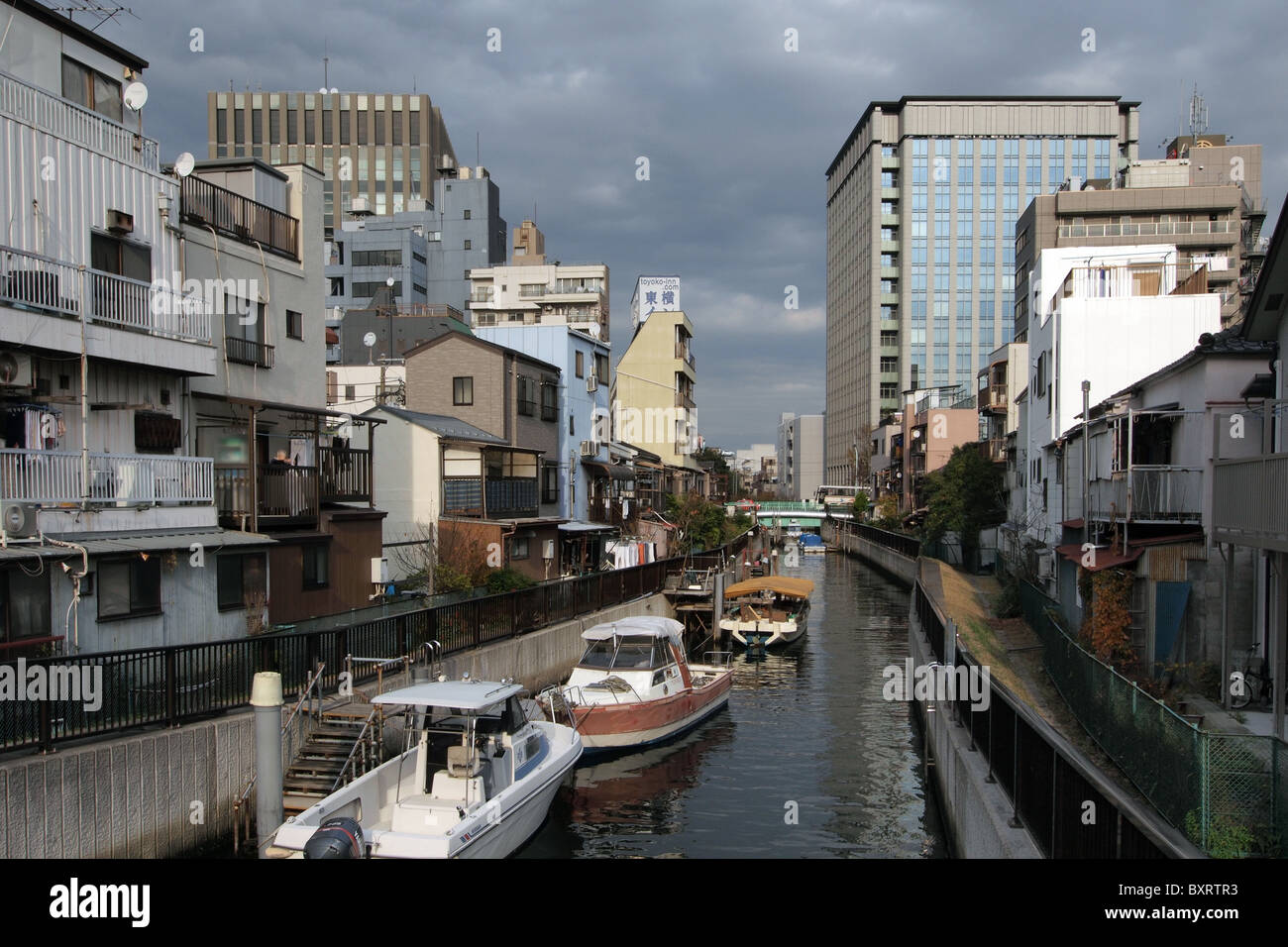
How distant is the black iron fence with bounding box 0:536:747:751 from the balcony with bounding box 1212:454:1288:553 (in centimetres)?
1544

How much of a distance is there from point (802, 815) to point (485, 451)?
18.9m

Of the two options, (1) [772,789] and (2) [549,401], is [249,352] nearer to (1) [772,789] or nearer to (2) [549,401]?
(1) [772,789]

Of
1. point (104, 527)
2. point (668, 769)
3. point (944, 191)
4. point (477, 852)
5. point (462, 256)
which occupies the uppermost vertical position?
point (944, 191)

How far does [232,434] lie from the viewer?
2278 centimetres

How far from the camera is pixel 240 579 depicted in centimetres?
1927

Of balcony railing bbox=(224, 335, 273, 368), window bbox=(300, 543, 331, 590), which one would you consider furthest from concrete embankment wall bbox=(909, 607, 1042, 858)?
balcony railing bbox=(224, 335, 273, 368)

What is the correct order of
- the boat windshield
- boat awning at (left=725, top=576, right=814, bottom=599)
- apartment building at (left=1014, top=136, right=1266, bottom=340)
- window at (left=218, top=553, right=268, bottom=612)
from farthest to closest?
1. apartment building at (left=1014, top=136, right=1266, bottom=340)
2. boat awning at (left=725, top=576, right=814, bottom=599)
3. the boat windshield
4. window at (left=218, top=553, right=268, bottom=612)

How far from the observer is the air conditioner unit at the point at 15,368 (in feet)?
51.8

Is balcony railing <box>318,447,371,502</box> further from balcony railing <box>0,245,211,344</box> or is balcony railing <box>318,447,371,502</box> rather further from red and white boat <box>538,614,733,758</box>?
red and white boat <box>538,614,733,758</box>

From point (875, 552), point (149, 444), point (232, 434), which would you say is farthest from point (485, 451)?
point (875, 552)

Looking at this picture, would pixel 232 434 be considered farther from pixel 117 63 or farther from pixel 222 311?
pixel 117 63

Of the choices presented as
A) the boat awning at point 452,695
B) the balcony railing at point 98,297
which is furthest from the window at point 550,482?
the boat awning at point 452,695

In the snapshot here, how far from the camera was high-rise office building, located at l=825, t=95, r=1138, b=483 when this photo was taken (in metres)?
116

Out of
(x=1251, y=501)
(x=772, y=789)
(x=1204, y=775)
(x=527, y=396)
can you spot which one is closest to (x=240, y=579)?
(x=772, y=789)
